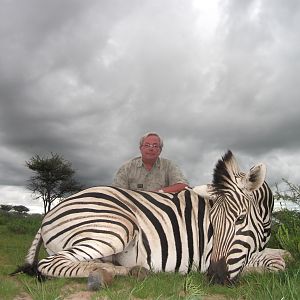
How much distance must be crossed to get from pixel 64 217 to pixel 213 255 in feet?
4.41

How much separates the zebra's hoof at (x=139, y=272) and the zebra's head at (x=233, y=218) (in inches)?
20.9

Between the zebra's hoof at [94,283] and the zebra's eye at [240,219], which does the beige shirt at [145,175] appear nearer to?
the zebra's eye at [240,219]

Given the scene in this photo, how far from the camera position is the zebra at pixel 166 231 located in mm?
3592

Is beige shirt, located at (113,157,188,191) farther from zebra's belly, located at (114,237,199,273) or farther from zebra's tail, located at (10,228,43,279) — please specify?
zebra's belly, located at (114,237,199,273)

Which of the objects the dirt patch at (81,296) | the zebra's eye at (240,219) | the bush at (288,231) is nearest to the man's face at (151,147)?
the bush at (288,231)

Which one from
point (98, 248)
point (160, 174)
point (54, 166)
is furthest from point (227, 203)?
point (54, 166)

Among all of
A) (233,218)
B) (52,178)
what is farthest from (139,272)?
(52,178)

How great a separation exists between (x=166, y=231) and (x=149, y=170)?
6.50 ft

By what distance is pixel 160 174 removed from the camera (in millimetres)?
6027

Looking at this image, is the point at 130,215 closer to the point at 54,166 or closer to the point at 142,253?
the point at 142,253

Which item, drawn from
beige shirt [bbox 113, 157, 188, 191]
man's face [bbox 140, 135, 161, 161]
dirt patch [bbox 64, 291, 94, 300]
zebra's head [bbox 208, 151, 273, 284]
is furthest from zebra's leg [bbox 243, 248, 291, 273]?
man's face [bbox 140, 135, 161, 161]

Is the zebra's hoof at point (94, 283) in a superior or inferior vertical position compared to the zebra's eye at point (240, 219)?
inferior

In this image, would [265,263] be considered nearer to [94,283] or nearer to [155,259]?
[155,259]

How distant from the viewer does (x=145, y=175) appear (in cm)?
606
